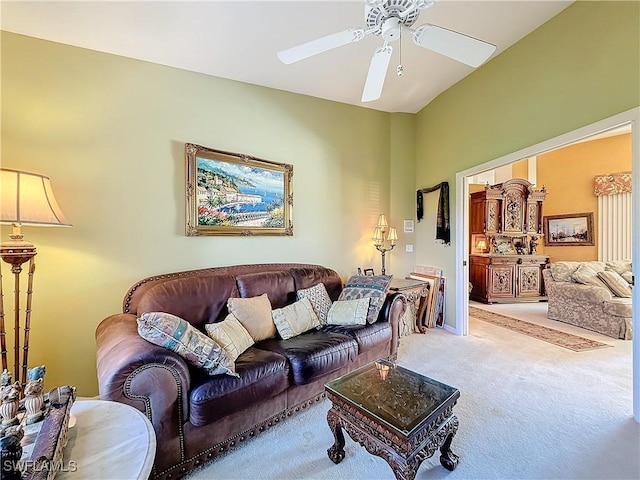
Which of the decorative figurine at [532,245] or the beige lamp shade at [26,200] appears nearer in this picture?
the beige lamp shade at [26,200]

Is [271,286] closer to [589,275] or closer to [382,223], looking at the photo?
[382,223]

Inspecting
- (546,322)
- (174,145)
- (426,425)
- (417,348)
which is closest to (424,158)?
(417,348)

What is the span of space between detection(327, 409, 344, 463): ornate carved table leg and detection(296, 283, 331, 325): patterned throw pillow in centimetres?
109

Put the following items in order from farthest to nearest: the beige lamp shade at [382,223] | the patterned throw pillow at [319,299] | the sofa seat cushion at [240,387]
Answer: the beige lamp shade at [382,223], the patterned throw pillow at [319,299], the sofa seat cushion at [240,387]

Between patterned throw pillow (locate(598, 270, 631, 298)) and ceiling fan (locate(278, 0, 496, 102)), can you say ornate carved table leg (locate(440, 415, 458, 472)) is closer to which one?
ceiling fan (locate(278, 0, 496, 102))

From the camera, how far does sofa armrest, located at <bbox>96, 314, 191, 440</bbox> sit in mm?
1378

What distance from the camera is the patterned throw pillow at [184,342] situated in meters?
1.61

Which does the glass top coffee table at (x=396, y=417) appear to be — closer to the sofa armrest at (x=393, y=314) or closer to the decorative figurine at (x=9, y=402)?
the sofa armrest at (x=393, y=314)

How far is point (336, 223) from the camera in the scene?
370 cm

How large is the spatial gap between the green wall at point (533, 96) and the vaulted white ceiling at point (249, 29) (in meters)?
0.23

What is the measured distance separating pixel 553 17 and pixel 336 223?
9.36 ft

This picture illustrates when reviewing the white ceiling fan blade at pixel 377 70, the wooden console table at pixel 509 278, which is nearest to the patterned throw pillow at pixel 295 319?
the white ceiling fan blade at pixel 377 70

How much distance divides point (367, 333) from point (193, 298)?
1.50 m

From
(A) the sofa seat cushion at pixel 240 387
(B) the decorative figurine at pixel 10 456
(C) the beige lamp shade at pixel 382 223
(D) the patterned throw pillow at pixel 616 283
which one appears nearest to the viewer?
(B) the decorative figurine at pixel 10 456
